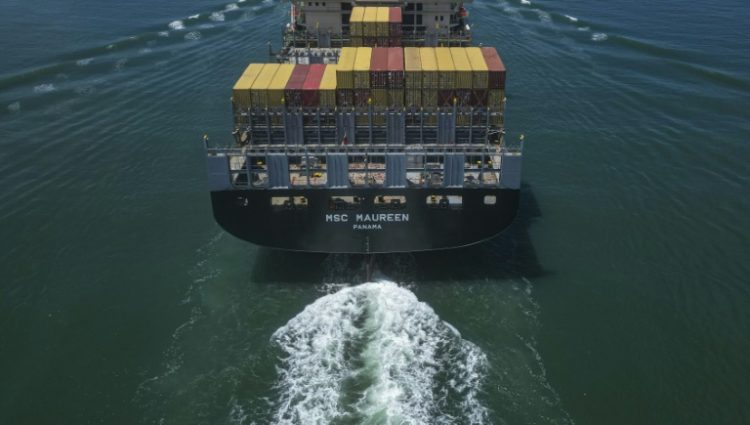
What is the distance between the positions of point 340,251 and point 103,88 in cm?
4115

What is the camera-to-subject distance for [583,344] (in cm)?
3134

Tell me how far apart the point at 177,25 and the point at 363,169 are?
2294 inches

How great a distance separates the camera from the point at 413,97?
36.5 meters

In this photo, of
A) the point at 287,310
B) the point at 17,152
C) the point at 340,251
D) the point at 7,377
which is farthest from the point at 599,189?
the point at 17,152

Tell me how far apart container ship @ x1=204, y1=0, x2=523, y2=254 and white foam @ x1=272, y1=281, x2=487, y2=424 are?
4.04m

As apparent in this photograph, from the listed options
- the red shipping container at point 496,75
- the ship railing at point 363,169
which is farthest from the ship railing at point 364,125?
the ship railing at point 363,169

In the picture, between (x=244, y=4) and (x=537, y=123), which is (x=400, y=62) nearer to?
(x=537, y=123)

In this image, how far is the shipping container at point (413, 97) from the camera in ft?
119

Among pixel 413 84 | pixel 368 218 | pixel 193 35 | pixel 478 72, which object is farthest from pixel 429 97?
pixel 193 35

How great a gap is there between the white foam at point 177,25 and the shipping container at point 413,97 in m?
55.1

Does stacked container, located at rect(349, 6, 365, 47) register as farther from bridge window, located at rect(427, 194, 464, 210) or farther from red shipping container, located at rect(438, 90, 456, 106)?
bridge window, located at rect(427, 194, 464, 210)

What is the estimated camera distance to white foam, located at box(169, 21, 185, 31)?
80.6 meters

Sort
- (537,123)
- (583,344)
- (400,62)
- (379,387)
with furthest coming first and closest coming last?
(537,123)
(400,62)
(583,344)
(379,387)

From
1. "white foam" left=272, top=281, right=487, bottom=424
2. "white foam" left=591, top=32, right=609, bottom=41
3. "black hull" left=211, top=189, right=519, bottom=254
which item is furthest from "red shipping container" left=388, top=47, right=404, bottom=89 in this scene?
"white foam" left=591, top=32, right=609, bottom=41
